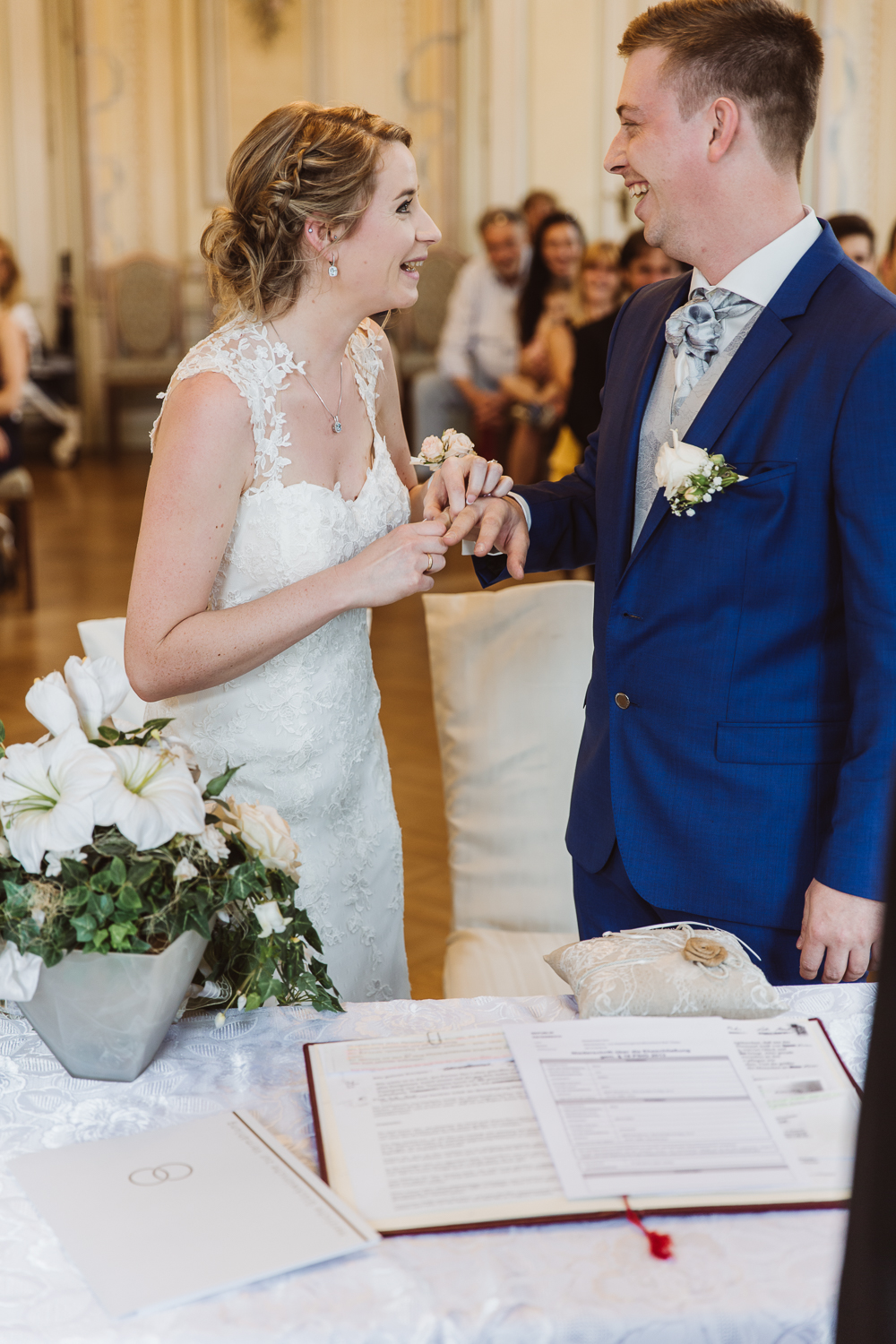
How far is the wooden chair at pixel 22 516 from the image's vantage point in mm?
6719

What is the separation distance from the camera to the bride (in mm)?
1888

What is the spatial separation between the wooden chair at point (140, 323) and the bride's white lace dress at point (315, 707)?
10.4 metres

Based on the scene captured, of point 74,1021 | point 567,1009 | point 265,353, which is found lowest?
point 567,1009

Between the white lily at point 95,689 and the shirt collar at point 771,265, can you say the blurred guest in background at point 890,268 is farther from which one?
the white lily at point 95,689

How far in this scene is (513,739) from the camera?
2.51 meters

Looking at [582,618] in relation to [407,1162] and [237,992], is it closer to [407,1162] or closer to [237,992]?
[237,992]

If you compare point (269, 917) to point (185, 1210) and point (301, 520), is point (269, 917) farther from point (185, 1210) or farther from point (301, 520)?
point (301, 520)

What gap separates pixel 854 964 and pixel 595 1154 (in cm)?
63

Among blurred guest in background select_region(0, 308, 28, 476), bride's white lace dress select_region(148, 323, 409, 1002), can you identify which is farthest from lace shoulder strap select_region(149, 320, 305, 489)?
blurred guest in background select_region(0, 308, 28, 476)

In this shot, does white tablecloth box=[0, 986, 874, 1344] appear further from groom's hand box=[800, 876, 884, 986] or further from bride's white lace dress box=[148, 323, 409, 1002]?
bride's white lace dress box=[148, 323, 409, 1002]

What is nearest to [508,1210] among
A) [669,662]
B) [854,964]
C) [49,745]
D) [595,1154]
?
[595,1154]

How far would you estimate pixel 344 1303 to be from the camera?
1.01m

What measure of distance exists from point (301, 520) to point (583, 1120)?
1.12 m

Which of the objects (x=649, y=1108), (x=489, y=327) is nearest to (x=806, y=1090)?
(x=649, y=1108)
